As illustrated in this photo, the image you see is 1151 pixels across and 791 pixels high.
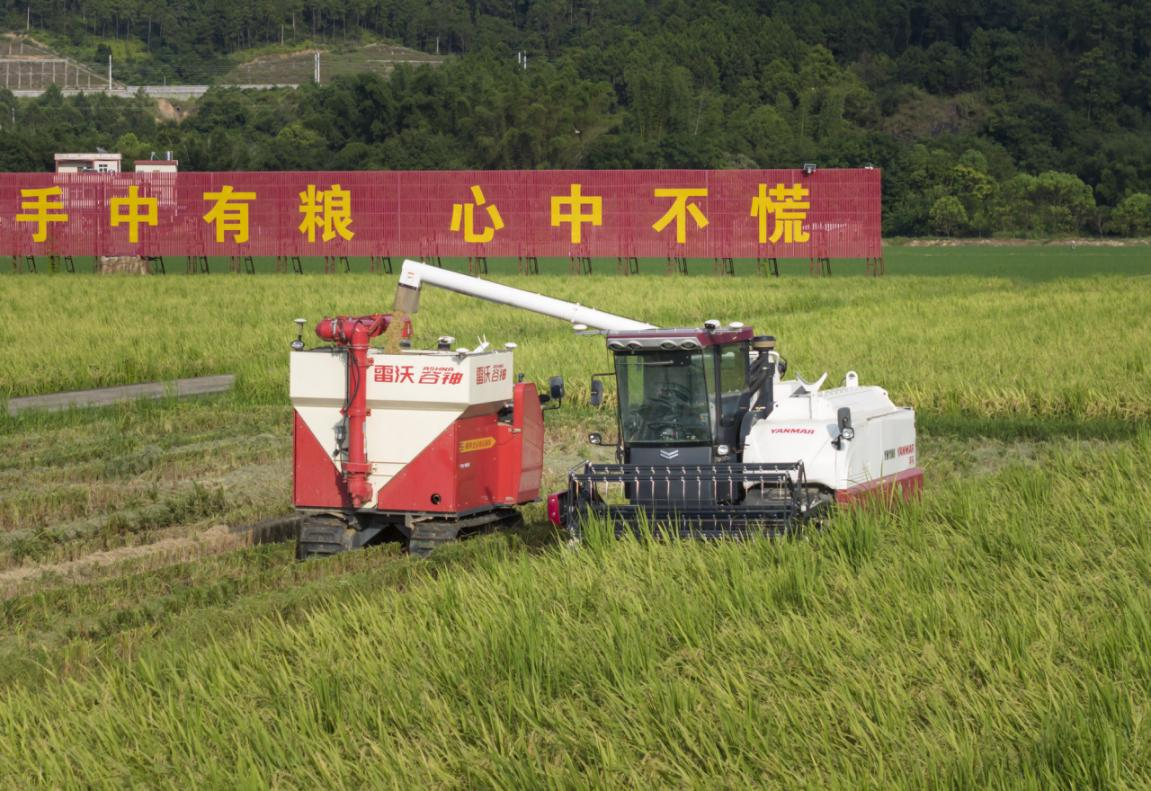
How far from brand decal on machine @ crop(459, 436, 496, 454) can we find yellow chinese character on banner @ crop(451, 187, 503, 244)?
34.5m

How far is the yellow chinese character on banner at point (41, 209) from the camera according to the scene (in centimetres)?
4612

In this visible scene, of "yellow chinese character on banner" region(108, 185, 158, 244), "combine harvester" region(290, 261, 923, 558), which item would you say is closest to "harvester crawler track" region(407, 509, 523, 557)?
"combine harvester" region(290, 261, 923, 558)

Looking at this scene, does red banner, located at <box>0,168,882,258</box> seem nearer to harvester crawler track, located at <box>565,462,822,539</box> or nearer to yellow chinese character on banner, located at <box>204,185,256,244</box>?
yellow chinese character on banner, located at <box>204,185,256,244</box>

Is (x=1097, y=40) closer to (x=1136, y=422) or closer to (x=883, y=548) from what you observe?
(x=1136, y=422)

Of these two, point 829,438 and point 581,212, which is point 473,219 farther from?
point 829,438

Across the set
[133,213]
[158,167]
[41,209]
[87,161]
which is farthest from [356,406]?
[87,161]

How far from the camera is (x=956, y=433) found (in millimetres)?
16234

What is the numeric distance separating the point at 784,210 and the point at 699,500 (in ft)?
115

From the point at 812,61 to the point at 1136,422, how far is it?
12014 cm

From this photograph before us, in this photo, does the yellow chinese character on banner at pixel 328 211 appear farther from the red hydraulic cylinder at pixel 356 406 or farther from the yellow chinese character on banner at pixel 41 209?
the red hydraulic cylinder at pixel 356 406

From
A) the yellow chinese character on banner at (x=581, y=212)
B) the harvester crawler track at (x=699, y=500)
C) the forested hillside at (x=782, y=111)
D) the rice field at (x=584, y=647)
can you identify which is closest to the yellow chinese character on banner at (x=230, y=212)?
the yellow chinese character on banner at (x=581, y=212)

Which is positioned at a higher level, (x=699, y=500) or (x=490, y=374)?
(x=490, y=374)

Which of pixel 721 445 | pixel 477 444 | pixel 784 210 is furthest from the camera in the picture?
pixel 784 210

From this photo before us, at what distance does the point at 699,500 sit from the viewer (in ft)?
31.8
